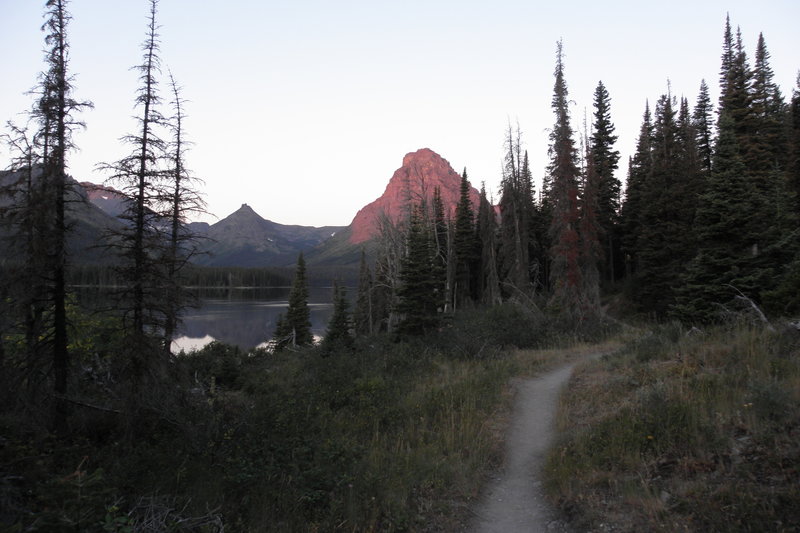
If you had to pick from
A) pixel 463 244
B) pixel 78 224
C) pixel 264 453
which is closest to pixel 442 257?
pixel 463 244

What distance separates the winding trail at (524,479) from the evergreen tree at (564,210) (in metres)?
12.4

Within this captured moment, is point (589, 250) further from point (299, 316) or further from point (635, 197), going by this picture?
point (299, 316)

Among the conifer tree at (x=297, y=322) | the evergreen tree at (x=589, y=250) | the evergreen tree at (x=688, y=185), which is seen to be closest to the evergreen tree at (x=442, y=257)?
the evergreen tree at (x=589, y=250)

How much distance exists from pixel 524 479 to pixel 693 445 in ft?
7.57

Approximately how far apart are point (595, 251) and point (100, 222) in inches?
865

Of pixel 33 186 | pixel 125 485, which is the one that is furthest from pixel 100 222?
pixel 125 485

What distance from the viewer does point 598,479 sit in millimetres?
5105

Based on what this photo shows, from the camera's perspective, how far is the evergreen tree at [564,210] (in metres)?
21.0

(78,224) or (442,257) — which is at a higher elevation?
(442,257)

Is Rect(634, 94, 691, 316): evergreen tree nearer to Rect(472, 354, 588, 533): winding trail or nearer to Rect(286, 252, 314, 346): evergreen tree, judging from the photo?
Rect(472, 354, 588, 533): winding trail

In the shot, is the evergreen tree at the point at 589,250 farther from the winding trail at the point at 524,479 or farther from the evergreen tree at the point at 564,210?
the winding trail at the point at 524,479

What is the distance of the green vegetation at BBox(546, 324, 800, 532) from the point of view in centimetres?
389

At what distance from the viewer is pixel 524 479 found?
6.06 m

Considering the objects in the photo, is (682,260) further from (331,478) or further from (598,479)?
(331,478)
